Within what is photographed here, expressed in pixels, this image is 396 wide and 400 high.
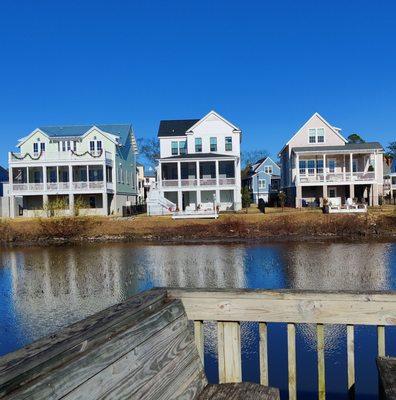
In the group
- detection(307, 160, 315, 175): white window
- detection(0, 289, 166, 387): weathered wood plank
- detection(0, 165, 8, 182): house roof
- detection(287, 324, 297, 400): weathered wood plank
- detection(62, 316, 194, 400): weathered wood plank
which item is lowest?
detection(287, 324, 297, 400): weathered wood plank

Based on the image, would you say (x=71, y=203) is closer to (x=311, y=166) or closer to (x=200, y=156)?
(x=200, y=156)

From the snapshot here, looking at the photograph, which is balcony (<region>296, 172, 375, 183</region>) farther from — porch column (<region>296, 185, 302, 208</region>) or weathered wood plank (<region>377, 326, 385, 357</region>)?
weathered wood plank (<region>377, 326, 385, 357</region>)

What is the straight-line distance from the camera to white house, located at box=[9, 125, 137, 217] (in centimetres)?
4719

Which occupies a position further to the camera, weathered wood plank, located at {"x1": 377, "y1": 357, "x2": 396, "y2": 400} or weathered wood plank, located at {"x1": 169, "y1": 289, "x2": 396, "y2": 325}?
weathered wood plank, located at {"x1": 169, "y1": 289, "x2": 396, "y2": 325}

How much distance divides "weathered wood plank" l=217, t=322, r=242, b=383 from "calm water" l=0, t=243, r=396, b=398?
12.8ft

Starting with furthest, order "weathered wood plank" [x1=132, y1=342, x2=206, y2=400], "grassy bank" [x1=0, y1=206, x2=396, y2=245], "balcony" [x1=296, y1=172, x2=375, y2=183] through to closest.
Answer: "balcony" [x1=296, y1=172, x2=375, y2=183] < "grassy bank" [x1=0, y1=206, x2=396, y2=245] < "weathered wood plank" [x1=132, y1=342, x2=206, y2=400]

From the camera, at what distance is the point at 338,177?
46312 millimetres

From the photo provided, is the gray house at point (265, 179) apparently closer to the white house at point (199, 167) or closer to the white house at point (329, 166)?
the white house at point (329, 166)

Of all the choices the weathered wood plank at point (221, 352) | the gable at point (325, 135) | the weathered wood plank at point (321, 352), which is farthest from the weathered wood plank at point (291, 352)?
the gable at point (325, 135)

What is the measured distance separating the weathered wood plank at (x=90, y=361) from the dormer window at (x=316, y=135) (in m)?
48.1

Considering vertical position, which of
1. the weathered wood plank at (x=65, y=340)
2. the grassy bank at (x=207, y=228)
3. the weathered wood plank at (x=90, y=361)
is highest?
the weathered wood plank at (x=65, y=340)

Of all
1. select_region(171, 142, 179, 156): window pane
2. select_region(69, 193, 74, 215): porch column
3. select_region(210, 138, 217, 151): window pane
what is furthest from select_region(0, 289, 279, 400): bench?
select_region(171, 142, 179, 156): window pane

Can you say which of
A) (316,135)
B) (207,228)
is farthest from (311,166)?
(207,228)

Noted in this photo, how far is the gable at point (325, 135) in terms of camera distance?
160 feet
